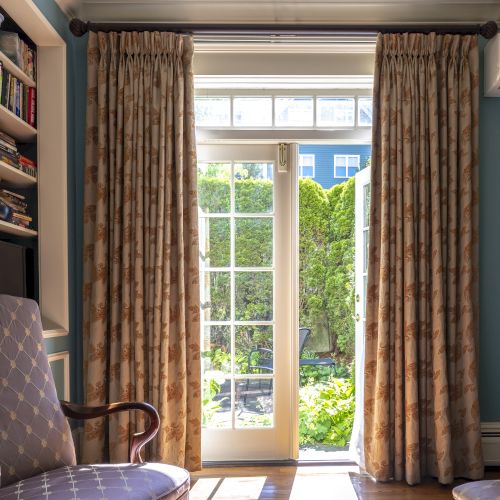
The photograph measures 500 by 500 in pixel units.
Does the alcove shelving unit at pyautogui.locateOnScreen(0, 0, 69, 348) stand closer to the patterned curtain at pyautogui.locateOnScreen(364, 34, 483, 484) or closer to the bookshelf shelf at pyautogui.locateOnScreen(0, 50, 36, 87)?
the bookshelf shelf at pyautogui.locateOnScreen(0, 50, 36, 87)

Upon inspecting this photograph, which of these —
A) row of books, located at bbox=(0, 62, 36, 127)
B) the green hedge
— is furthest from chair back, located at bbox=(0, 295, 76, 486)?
the green hedge

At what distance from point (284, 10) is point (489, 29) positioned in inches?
46.8

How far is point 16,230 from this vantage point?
9.63 feet

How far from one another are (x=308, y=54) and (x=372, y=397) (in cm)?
206

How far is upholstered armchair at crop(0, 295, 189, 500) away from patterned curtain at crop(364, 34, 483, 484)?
1.47 meters

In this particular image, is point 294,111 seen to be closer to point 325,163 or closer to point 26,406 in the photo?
point 26,406

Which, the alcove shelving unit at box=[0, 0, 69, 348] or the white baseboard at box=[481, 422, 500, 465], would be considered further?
the white baseboard at box=[481, 422, 500, 465]

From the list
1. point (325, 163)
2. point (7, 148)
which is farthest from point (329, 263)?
point (7, 148)

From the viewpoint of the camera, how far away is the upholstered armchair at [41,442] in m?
1.89

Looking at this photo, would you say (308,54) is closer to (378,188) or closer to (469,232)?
(378,188)

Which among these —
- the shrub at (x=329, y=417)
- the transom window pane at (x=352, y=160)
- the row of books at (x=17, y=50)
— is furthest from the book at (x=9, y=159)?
the transom window pane at (x=352, y=160)

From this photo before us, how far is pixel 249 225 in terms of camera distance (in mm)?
3537

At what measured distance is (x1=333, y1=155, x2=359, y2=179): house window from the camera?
22.1ft

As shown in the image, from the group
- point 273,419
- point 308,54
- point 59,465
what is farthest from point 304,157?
point 59,465
